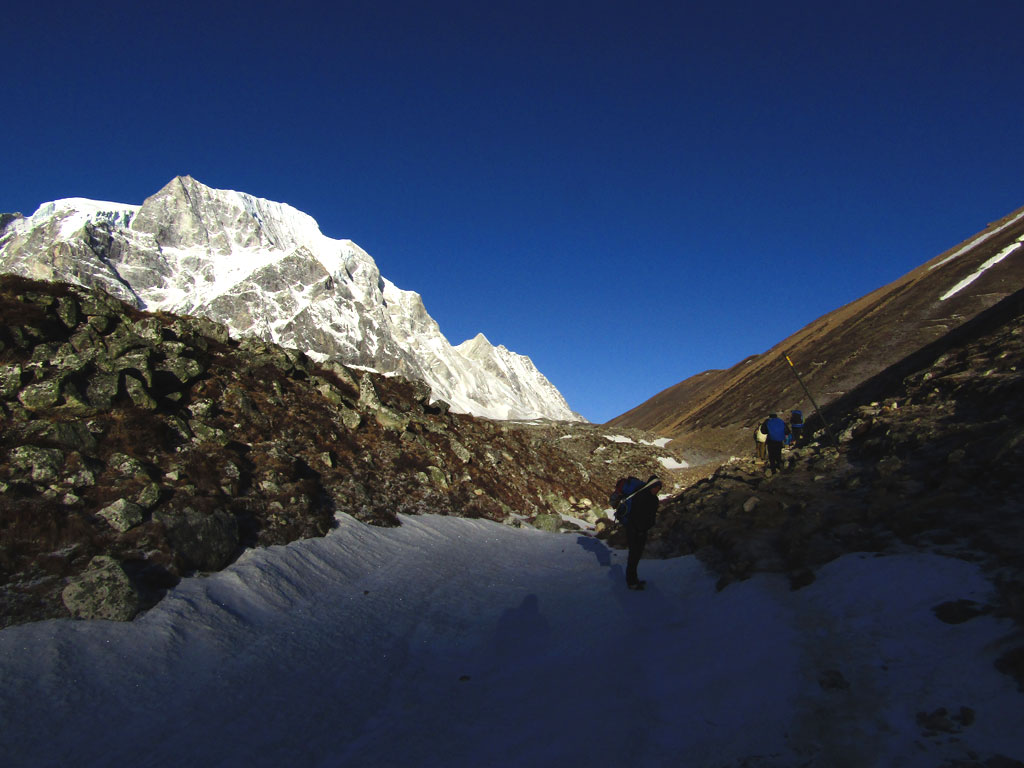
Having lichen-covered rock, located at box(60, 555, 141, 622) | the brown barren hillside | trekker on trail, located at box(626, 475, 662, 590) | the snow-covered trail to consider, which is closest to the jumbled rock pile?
lichen-covered rock, located at box(60, 555, 141, 622)

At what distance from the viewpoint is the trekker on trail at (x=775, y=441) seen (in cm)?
1648

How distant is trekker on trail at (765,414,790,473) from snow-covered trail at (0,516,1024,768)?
881 centimetres

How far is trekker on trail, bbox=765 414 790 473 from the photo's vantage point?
16.5m

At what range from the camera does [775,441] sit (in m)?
16.6

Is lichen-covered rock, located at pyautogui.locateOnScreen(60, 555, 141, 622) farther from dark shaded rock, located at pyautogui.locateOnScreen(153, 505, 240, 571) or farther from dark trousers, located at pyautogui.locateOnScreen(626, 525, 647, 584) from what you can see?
dark trousers, located at pyautogui.locateOnScreen(626, 525, 647, 584)

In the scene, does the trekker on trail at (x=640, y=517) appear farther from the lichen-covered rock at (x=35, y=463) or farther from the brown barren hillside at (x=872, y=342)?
the brown barren hillside at (x=872, y=342)

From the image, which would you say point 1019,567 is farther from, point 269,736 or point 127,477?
point 127,477

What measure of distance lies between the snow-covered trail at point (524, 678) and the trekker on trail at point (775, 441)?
8806 millimetres

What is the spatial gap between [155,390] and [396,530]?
694 cm

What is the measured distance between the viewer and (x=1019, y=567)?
5539 millimetres

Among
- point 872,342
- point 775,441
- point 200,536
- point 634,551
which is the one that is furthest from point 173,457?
point 872,342

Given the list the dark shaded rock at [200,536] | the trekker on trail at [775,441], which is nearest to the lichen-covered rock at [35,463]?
the dark shaded rock at [200,536]

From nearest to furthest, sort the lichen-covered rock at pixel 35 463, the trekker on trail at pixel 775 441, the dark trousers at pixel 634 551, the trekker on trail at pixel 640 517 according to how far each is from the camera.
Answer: the lichen-covered rock at pixel 35 463
the dark trousers at pixel 634 551
the trekker on trail at pixel 640 517
the trekker on trail at pixel 775 441

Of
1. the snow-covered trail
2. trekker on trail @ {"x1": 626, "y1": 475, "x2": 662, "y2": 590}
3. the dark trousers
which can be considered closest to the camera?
the snow-covered trail
